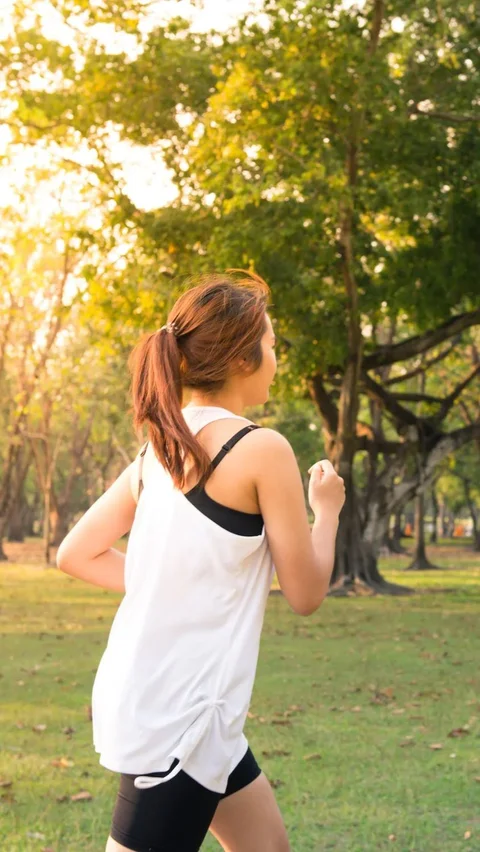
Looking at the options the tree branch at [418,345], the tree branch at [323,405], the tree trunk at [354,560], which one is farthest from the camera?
the tree branch at [323,405]

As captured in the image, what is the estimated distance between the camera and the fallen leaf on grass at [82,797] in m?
7.21

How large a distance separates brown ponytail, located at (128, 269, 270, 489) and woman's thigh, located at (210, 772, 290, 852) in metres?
0.86

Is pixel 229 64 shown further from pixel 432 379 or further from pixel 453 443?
pixel 432 379

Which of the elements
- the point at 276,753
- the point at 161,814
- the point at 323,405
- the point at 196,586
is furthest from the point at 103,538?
the point at 323,405

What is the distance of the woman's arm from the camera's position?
3066 mm

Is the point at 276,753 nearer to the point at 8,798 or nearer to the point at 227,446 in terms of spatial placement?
the point at 8,798

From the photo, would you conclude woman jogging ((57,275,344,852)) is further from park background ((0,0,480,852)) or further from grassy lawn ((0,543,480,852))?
park background ((0,0,480,852))

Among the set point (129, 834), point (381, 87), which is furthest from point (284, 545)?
point (381, 87)

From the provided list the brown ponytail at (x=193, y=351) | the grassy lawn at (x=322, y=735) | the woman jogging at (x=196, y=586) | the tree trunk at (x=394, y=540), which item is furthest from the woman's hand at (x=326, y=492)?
the tree trunk at (x=394, y=540)

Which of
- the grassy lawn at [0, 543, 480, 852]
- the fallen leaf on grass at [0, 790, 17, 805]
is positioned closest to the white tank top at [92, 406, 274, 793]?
the grassy lawn at [0, 543, 480, 852]

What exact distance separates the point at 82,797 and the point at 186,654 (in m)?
4.95

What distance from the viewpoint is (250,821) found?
9.87 feet

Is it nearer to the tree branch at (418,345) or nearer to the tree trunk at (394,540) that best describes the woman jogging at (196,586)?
the tree branch at (418,345)

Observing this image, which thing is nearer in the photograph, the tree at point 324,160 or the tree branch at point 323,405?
the tree at point 324,160
